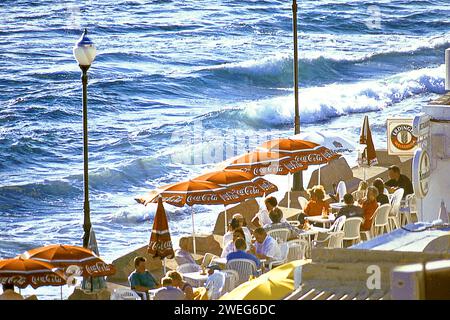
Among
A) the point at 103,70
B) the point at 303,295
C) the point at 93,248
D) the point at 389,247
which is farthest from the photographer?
the point at 103,70

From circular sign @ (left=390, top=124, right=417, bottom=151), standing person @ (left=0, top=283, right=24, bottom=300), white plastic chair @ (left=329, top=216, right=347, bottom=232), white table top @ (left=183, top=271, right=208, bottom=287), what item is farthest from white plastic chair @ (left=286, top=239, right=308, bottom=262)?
circular sign @ (left=390, top=124, right=417, bottom=151)

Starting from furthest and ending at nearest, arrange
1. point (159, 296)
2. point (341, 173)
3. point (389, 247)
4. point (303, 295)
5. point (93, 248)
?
point (341, 173)
point (93, 248)
point (159, 296)
point (389, 247)
point (303, 295)

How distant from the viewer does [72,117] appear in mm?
43531

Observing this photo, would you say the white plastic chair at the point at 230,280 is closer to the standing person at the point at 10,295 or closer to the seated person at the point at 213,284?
the seated person at the point at 213,284

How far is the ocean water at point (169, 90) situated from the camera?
106 ft

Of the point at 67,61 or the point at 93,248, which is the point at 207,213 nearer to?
the point at 93,248

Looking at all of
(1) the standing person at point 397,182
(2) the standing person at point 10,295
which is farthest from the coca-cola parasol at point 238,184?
(2) the standing person at point 10,295

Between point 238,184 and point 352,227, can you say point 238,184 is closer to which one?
point 238,184

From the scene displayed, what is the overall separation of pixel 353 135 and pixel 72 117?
1050cm

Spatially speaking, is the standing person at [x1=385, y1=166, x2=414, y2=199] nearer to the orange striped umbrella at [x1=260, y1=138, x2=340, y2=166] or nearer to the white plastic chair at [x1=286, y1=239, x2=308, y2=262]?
the orange striped umbrella at [x1=260, y1=138, x2=340, y2=166]

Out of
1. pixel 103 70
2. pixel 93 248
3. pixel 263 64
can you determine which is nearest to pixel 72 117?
pixel 103 70

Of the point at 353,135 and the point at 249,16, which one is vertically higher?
the point at 249,16

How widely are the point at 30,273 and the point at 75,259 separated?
22.9 inches

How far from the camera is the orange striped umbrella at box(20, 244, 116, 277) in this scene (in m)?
14.3
